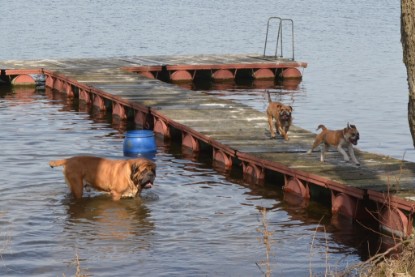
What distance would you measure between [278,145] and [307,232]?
4669 mm

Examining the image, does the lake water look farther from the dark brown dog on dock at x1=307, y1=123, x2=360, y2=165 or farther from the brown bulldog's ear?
the dark brown dog on dock at x1=307, y1=123, x2=360, y2=165

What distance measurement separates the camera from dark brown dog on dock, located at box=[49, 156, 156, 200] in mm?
16734

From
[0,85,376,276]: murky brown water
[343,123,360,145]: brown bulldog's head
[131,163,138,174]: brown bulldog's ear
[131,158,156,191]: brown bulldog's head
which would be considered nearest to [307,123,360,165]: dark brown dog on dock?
[343,123,360,145]: brown bulldog's head

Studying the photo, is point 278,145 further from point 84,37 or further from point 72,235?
point 84,37

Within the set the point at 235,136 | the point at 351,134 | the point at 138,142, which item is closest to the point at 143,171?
the point at 351,134

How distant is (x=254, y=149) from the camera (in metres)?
20.5

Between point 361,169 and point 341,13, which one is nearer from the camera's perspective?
point 361,169

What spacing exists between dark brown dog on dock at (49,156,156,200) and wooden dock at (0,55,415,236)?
312 centimetres

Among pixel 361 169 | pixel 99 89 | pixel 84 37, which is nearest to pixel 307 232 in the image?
pixel 361 169

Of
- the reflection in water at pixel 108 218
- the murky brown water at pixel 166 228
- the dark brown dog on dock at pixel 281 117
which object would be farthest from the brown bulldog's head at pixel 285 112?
the reflection in water at pixel 108 218

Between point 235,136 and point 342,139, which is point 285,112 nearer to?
point 235,136

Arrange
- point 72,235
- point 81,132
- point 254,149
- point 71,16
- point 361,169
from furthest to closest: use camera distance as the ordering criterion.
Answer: point 71,16 < point 81,132 < point 254,149 < point 361,169 < point 72,235

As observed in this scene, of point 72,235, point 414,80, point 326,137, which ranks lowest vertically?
point 72,235

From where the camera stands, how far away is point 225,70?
3891 cm
